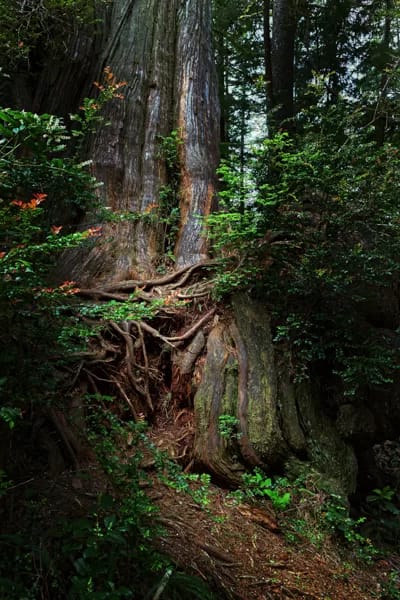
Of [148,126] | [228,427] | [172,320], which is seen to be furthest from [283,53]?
[228,427]

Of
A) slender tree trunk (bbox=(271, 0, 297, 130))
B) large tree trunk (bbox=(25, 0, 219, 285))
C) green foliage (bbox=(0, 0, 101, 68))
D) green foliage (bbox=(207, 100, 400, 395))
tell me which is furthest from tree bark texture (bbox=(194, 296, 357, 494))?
slender tree trunk (bbox=(271, 0, 297, 130))

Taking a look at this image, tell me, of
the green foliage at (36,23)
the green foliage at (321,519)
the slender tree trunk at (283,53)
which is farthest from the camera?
the slender tree trunk at (283,53)

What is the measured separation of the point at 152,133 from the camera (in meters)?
5.62

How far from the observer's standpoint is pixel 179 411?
3574 mm

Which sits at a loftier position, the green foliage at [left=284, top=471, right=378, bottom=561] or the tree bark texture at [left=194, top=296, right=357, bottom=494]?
the tree bark texture at [left=194, top=296, right=357, bottom=494]

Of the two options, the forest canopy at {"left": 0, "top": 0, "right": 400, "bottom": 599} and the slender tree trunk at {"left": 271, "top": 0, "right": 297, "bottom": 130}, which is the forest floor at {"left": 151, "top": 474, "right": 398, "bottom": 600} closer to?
the forest canopy at {"left": 0, "top": 0, "right": 400, "bottom": 599}

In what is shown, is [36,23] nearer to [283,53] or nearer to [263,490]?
[263,490]

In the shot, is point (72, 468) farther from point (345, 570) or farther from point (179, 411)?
point (345, 570)

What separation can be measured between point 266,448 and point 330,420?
2.89 feet

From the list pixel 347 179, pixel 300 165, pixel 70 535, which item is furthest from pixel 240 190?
pixel 70 535

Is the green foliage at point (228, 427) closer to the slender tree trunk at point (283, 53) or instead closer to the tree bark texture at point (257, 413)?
the tree bark texture at point (257, 413)

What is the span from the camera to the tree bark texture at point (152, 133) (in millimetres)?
4566

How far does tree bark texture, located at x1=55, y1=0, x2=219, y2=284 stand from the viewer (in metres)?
4.57

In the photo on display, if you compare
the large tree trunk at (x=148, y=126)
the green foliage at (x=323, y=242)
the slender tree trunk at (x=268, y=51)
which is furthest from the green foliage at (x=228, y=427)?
the slender tree trunk at (x=268, y=51)
